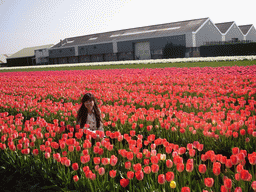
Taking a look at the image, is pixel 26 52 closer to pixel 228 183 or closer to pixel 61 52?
pixel 61 52

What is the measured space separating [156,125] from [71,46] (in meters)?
51.8

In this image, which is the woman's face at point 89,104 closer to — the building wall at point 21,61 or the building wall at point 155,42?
the building wall at point 155,42

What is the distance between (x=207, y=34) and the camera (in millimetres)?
39500

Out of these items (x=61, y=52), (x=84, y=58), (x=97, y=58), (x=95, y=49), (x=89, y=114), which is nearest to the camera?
(x=89, y=114)

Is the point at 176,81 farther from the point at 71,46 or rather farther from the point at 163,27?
the point at 71,46

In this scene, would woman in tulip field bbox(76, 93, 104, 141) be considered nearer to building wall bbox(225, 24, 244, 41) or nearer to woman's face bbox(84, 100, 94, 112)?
woman's face bbox(84, 100, 94, 112)

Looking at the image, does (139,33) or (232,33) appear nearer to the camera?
(139,33)

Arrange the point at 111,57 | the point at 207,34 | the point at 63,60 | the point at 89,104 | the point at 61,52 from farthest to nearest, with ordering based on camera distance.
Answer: the point at 61,52
the point at 63,60
the point at 111,57
the point at 207,34
the point at 89,104

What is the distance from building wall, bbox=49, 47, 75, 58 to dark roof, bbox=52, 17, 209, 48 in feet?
3.52

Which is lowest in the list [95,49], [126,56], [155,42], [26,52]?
[126,56]

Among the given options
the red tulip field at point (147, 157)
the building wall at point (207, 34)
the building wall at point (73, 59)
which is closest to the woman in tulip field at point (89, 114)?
the red tulip field at point (147, 157)

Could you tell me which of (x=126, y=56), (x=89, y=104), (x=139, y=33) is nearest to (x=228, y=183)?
(x=89, y=104)

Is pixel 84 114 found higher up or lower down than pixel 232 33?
lower down

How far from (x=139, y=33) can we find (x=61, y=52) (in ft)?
64.4
